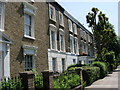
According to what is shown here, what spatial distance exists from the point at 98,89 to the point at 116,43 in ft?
123

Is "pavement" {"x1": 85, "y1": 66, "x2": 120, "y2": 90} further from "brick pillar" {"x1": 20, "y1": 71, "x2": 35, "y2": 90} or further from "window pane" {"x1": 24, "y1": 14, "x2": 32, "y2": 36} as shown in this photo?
"brick pillar" {"x1": 20, "y1": 71, "x2": 35, "y2": 90}

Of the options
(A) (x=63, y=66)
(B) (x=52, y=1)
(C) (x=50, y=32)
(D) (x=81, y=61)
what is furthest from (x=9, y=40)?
(D) (x=81, y=61)

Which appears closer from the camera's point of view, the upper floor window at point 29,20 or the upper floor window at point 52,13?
the upper floor window at point 29,20

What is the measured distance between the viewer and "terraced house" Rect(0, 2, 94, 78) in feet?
40.7

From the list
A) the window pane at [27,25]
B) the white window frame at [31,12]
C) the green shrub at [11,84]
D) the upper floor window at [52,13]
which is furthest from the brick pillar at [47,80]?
the upper floor window at [52,13]

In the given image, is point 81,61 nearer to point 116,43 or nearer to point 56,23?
point 56,23

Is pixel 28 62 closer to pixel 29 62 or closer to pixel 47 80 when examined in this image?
pixel 29 62

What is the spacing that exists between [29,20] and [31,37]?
1.37m

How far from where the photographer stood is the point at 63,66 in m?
24.4

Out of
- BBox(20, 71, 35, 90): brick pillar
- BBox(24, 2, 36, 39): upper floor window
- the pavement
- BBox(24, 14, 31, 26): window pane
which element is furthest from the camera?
BBox(24, 14, 31, 26): window pane

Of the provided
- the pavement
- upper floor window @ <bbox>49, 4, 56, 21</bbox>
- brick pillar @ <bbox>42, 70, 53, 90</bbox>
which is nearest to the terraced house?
upper floor window @ <bbox>49, 4, 56, 21</bbox>

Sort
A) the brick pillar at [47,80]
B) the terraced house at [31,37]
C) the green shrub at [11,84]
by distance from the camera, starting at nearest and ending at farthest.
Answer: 1. the green shrub at [11,84]
2. the brick pillar at [47,80]
3. the terraced house at [31,37]

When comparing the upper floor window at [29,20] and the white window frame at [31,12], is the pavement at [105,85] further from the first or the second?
the upper floor window at [29,20]

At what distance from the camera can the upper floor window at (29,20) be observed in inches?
594
